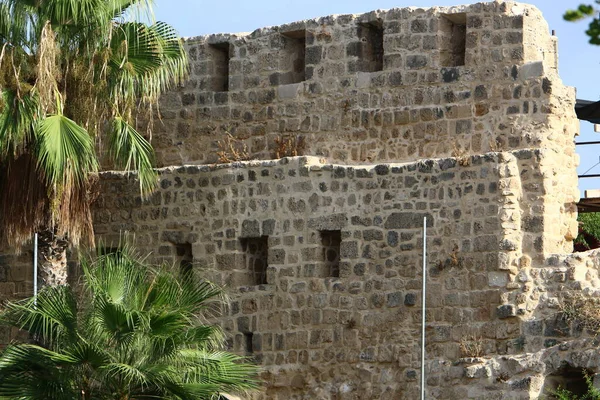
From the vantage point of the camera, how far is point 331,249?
19.3 metres

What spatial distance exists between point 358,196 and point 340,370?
1912mm

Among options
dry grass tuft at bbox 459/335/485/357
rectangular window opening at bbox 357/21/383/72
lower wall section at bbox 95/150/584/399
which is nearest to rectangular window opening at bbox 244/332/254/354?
lower wall section at bbox 95/150/584/399

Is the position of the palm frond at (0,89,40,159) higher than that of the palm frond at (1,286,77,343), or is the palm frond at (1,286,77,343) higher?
the palm frond at (0,89,40,159)

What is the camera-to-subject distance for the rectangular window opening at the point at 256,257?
19797 millimetres

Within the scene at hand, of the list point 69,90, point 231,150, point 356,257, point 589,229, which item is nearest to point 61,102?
point 69,90

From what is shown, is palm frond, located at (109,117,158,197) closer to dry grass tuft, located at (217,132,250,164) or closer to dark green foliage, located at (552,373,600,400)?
dry grass tuft, located at (217,132,250,164)

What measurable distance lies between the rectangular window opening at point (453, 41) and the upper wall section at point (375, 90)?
0.4 inches

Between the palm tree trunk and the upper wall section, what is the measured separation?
287cm

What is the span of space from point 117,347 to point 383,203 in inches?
175

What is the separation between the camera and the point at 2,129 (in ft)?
59.1

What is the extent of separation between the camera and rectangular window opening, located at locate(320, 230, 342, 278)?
756 inches

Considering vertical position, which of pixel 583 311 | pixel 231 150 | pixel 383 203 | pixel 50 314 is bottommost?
pixel 50 314

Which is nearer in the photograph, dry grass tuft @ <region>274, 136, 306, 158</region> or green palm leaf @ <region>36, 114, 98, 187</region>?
green palm leaf @ <region>36, 114, 98, 187</region>

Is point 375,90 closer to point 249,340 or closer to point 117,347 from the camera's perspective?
point 249,340
